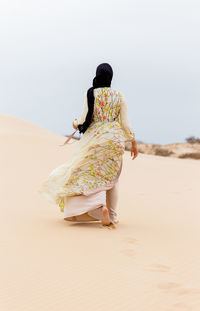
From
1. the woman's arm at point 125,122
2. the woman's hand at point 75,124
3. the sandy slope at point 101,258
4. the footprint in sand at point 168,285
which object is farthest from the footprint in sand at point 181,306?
the woman's hand at point 75,124

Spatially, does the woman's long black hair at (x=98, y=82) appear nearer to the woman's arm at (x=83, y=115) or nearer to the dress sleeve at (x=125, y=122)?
the woman's arm at (x=83, y=115)

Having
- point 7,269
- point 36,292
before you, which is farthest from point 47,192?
point 36,292

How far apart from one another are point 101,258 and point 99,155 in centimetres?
179

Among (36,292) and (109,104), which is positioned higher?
(109,104)

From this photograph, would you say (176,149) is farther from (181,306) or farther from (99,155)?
(181,306)

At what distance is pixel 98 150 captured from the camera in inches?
250

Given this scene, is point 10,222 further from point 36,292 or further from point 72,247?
A: point 36,292

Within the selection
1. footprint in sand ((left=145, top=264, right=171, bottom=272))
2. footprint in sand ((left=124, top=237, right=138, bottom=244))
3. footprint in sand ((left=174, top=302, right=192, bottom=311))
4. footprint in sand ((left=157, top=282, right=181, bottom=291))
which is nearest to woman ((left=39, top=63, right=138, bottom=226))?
footprint in sand ((left=124, top=237, right=138, bottom=244))

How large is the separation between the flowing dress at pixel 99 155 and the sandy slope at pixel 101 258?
36 cm

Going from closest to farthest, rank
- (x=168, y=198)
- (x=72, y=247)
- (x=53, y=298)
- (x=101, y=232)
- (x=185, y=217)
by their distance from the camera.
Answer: (x=53, y=298)
(x=72, y=247)
(x=101, y=232)
(x=185, y=217)
(x=168, y=198)

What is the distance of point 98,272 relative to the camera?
14.4 ft

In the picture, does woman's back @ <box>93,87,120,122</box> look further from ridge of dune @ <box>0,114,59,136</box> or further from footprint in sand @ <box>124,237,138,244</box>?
ridge of dune @ <box>0,114,59,136</box>

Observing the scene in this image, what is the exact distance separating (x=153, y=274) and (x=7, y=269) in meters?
1.26

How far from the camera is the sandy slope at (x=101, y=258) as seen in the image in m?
3.74
